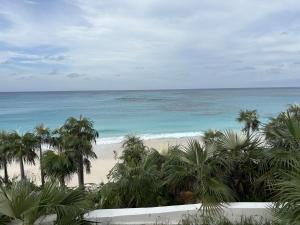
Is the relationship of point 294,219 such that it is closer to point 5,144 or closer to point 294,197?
point 294,197

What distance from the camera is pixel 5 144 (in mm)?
23375

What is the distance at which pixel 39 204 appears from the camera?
160 inches

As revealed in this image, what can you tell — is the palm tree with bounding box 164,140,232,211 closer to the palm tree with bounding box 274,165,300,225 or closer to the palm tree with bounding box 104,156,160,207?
the palm tree with bounding box 104,156,160,207

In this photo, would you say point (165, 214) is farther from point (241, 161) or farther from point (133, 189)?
point (241, 161)

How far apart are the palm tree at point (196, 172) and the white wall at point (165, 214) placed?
0.68 metres

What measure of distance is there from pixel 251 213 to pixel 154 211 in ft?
4.68

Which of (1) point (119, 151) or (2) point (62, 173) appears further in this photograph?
(1) point (119, 151)

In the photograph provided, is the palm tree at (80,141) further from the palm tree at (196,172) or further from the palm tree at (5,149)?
the palm tree at (196,172)

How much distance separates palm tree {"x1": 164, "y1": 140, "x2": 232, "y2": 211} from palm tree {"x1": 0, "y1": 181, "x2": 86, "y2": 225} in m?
2.38

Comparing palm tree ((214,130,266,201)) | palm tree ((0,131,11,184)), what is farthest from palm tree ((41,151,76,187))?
palm tree ((214,130,266,201))

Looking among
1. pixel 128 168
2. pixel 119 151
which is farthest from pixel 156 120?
pixel 128 168

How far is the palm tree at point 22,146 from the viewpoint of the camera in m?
23.4

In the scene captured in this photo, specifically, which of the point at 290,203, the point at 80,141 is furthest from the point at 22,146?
the point at 290,203

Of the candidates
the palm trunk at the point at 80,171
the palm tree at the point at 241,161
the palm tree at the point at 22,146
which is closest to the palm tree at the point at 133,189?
the palm tree at the point at 241,161
